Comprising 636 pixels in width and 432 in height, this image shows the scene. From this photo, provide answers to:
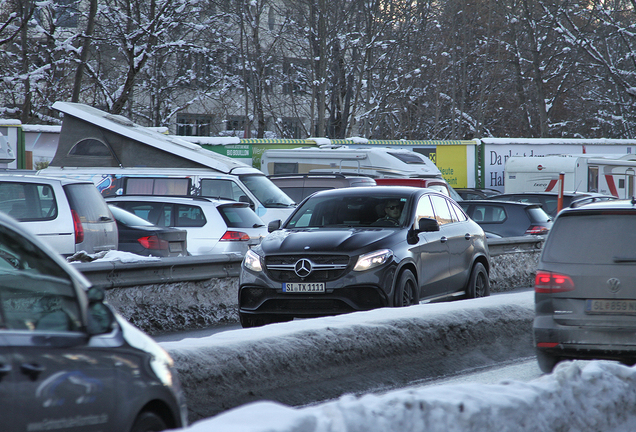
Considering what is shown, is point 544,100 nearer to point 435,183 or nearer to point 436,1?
point 436,1

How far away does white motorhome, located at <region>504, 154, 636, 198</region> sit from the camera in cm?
3127

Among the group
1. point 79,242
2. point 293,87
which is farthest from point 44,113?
point 79,242

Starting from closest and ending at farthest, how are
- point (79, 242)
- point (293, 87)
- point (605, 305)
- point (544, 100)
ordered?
point (605, 305), point (79, 242), point (293, 87), point (544, 100)

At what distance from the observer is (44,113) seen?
115 ft

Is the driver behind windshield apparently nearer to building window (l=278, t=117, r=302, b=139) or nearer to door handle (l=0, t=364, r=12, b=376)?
door handle (l=0, t=364, r=12, b=376)

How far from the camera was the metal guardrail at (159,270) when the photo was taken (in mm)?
9180

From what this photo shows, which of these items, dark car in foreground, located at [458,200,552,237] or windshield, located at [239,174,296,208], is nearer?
dark car in foreground, located at [458,200,552,237]

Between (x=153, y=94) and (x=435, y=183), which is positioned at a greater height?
(x=153, y=94)

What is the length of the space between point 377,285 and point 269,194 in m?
10.4

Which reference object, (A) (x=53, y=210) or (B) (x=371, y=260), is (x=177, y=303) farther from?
(B) (x=371, y=260)

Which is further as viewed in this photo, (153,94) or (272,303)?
(153,94)

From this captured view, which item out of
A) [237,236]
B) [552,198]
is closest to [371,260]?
[237,236]

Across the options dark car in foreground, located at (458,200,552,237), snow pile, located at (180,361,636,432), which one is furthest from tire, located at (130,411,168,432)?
dark car in foreground, located at (458,200,552,237)

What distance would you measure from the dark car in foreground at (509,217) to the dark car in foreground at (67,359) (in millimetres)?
15283
